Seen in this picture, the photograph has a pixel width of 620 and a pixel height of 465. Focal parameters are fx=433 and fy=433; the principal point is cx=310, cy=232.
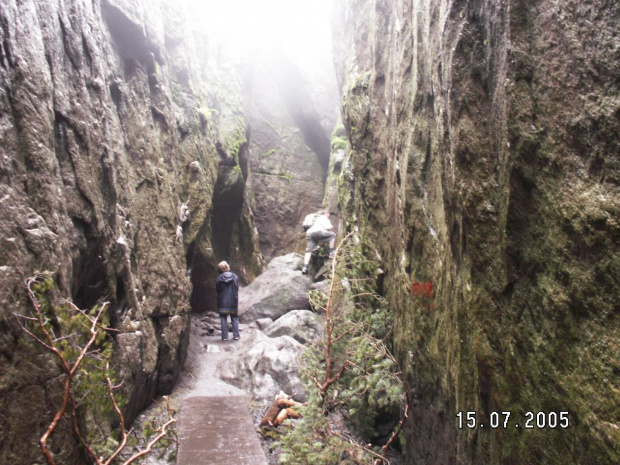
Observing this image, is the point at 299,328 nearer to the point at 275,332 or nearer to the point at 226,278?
the point at 275,332

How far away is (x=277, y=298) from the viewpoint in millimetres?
11648

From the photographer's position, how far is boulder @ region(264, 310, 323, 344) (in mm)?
9227

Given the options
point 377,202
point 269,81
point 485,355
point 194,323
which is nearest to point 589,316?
point 485,355

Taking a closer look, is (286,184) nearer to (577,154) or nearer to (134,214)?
(134,214)

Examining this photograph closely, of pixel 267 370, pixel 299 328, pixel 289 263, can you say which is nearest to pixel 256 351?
pixel 267 370

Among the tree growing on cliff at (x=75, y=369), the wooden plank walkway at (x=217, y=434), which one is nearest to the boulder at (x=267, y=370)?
the wooden plank walkway at (x=217, y=434)

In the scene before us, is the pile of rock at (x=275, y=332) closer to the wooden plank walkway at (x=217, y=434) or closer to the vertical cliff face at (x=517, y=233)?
the wooden plank walkway at (x=217, y=434)

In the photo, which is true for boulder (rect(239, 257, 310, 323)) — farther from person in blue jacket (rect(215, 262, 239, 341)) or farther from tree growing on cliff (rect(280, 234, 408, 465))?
tree growing on cliff (rect(280, 234, 408, 465))

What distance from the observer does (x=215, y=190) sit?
13.2 metres

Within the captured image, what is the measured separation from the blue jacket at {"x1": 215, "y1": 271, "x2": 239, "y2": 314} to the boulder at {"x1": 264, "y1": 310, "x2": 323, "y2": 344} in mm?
1297

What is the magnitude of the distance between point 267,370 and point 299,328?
1699 mm

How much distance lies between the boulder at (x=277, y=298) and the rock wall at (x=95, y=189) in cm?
251

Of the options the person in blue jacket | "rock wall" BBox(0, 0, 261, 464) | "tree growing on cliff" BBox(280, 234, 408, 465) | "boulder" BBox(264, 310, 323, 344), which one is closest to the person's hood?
the person in blue jacket

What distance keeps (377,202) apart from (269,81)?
1577 centimetres
